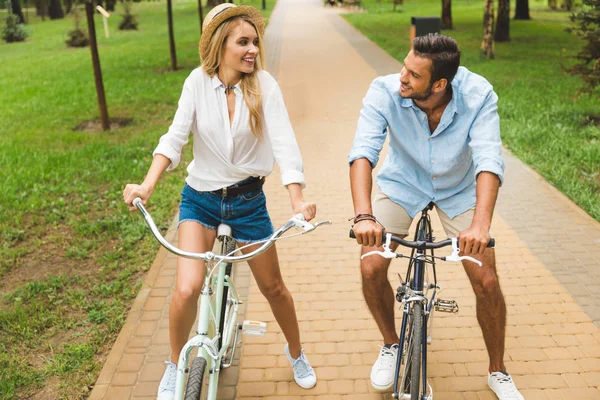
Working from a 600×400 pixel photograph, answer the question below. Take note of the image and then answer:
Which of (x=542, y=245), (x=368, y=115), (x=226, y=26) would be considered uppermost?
(x=226, y=26)

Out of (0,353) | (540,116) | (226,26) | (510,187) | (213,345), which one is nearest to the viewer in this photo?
(213,345)

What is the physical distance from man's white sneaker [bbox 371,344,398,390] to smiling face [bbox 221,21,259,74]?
5.91 ft

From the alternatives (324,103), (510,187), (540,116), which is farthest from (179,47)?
(510,187)

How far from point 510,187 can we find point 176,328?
5.05 meters

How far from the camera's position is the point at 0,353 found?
4211 mm

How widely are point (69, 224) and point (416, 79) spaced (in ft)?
14.5

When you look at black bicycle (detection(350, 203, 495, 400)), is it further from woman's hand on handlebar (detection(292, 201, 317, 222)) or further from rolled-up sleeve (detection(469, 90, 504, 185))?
rolled-up sleeve (detection(469, 90, 504, 185))

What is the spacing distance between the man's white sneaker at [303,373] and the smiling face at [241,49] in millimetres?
1748

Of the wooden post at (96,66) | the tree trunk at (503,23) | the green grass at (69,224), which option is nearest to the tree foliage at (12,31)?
the green grass at (69,224)

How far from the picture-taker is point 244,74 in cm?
320

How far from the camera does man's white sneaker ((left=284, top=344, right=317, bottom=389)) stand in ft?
12.4

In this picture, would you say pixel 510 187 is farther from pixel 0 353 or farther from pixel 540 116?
pixel 0 353

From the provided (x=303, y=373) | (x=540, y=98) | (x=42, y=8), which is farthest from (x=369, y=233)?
(x=42, y=8)

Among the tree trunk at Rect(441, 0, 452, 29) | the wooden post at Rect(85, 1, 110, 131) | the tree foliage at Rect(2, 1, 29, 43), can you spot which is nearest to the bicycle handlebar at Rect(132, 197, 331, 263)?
the wooden post at Rect(85, 1, 110, 131)
